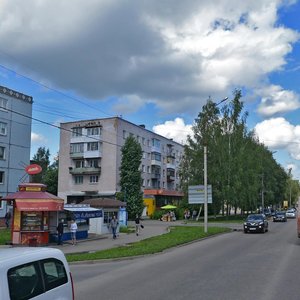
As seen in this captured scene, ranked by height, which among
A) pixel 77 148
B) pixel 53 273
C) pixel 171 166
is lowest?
pixel 53 273

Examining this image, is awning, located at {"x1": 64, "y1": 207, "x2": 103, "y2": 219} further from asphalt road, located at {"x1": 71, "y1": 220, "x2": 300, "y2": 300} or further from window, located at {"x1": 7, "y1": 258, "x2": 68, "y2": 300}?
window, located at {"x1": 7, "y1": 258, "x2": 68, "y2": 300}

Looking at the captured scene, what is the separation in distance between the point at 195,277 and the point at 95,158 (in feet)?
193

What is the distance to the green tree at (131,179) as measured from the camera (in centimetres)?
5844

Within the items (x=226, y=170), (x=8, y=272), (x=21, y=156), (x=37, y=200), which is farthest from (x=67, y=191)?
(x=8, y=272)

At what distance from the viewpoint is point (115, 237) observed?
2953 centimetres

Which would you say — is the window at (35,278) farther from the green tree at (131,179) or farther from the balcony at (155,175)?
the balcony at (155,175)

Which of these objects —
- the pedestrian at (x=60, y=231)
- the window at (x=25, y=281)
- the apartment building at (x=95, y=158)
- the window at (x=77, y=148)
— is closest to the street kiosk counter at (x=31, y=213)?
the pedestrian at (x=60, y=231)

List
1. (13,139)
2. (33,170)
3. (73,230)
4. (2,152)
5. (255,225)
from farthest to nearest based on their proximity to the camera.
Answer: (13,139) < (2,152) < (255,225) < (33,170) < (73,230)

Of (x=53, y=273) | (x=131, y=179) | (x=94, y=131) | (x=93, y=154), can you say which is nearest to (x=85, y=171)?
(x=93, y=154)

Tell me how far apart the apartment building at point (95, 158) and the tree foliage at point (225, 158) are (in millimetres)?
9906

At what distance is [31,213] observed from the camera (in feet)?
81.9

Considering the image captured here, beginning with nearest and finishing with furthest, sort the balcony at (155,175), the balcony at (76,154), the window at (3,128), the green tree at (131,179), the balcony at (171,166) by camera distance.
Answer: the window at (3,128)
the green tree at (131,179)
the balcony at (76,154)
the balcony at (155,175)
the balcony at (171,166)

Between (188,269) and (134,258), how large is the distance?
4.55m

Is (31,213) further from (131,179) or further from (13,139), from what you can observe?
(131,179)
